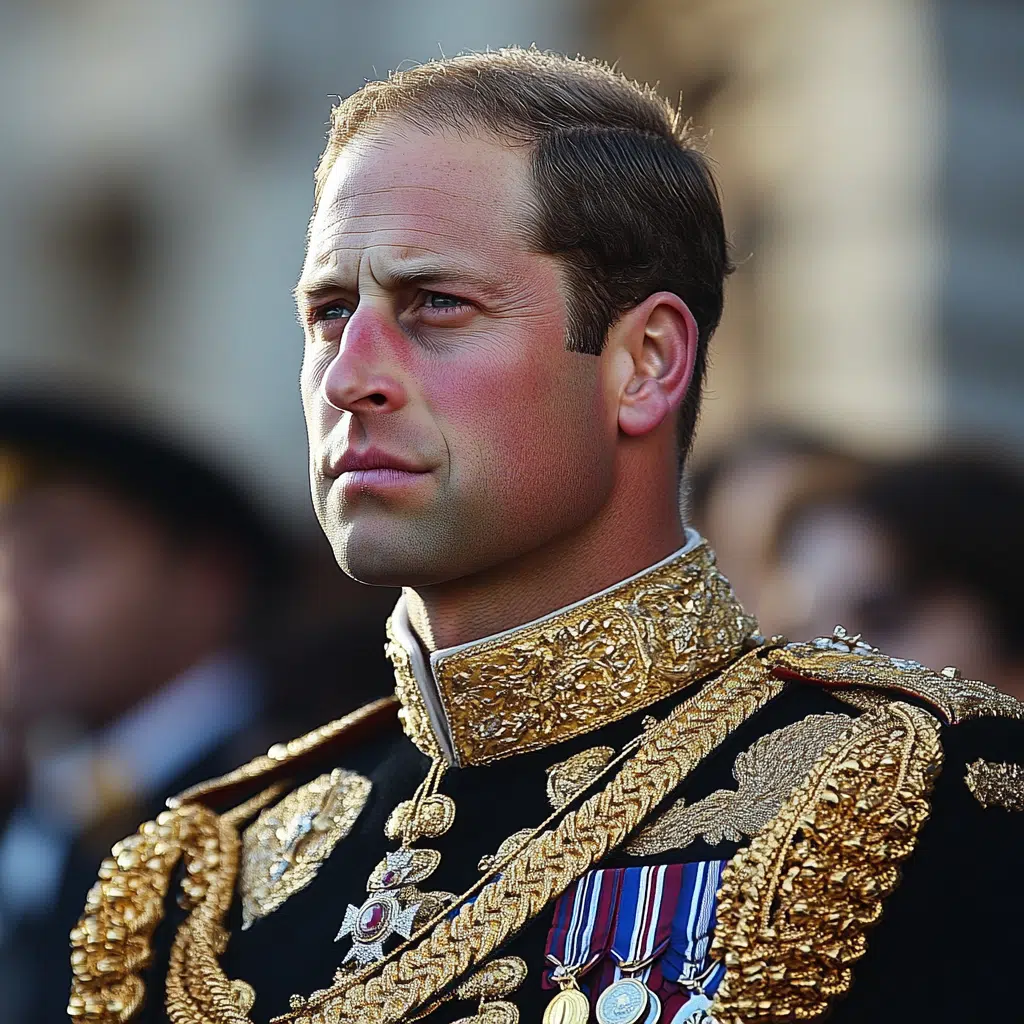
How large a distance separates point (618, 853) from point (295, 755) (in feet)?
3.04

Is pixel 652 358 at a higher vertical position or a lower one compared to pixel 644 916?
higher

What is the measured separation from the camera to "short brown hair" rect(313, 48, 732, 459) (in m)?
3.06

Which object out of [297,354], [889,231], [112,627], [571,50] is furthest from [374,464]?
[297,354]

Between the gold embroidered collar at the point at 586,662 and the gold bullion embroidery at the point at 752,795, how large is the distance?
9.5 inches

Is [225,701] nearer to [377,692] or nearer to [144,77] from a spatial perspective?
[377,692]

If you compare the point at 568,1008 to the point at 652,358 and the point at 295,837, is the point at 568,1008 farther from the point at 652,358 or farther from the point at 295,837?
the point at 652,358

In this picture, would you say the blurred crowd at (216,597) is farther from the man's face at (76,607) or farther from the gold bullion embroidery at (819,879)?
the gold bullion embroidery at (819,879)

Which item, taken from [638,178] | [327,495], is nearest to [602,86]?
[638,178]

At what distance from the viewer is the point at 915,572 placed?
506 centimetres

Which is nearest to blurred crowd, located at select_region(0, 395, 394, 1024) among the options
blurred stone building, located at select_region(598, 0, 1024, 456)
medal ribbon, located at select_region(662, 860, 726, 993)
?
medal ribbon, located at select_region(662, 860, 726, 993)

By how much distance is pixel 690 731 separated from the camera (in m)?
2.96

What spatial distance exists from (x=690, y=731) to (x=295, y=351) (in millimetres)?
12507

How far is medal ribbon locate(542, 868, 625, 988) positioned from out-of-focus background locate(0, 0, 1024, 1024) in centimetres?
112

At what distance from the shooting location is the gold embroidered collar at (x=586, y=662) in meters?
3.04
